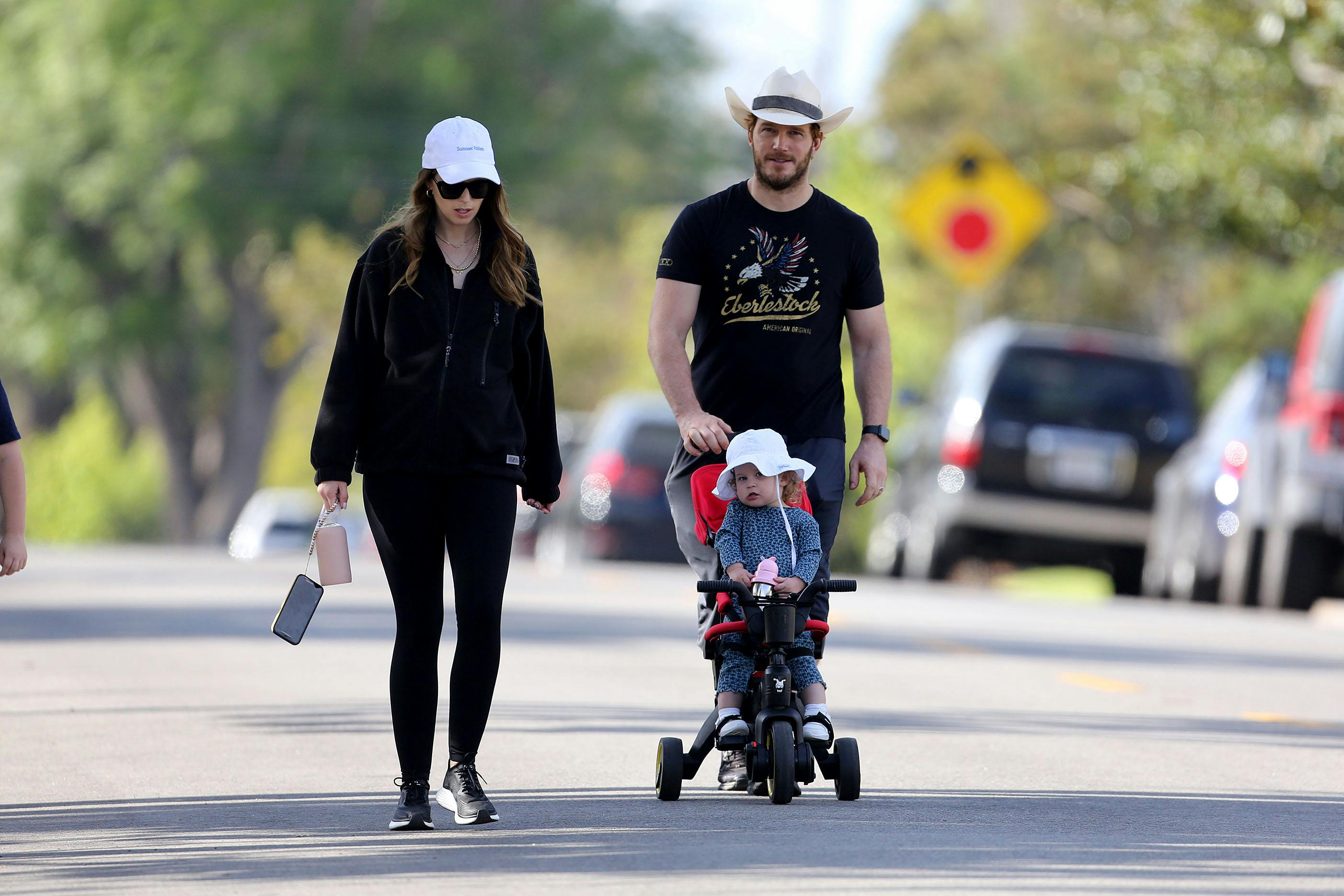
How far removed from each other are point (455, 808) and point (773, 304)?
5.71 ft

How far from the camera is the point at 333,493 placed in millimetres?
6766

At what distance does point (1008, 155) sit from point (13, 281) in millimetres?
16676

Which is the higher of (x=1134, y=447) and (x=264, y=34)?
(x=264, y=34)

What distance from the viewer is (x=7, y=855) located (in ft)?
21.4

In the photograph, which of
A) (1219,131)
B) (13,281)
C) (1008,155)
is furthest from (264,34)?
(1219,131)

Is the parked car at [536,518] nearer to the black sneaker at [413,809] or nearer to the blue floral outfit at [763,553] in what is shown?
the blue floral outfit at [763,553]

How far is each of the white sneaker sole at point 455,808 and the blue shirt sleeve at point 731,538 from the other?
972mm

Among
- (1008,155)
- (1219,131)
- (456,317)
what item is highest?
(1008,155)

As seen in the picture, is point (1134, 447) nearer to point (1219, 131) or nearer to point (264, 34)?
point (1219, 131)

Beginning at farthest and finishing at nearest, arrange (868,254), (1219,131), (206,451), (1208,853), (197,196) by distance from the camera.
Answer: (206,451) → (197,196) → (1219,131) → (868,254) → (1208,853)

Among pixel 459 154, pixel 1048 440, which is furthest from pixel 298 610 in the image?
pixel 1048 440

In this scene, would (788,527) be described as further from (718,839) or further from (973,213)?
(973,213)

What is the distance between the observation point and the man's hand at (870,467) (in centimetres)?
745

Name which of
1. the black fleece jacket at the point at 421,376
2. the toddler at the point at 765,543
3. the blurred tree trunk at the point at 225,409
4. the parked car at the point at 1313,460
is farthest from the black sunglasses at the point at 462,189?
the blurred tree trunk at the point at 225,409
